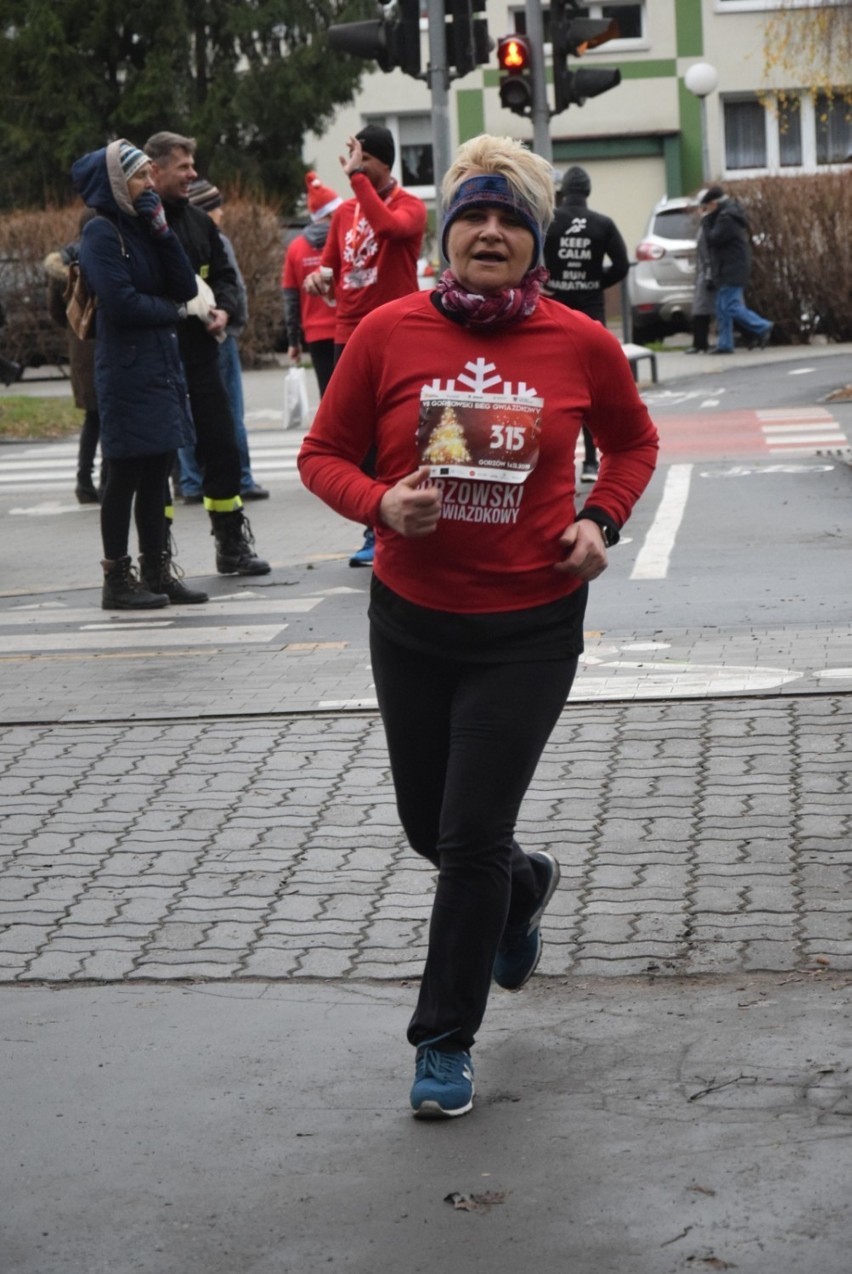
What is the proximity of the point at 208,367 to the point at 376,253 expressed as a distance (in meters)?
1.03

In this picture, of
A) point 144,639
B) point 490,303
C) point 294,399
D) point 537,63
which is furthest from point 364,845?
point 294,399

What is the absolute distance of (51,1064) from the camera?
4.34 metres

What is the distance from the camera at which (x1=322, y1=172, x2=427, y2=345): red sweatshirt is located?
981 centimetres

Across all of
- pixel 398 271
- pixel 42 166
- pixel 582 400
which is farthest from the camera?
pixel 42 166

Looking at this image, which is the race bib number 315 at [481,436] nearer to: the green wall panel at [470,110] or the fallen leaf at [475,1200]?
the fallen leaf at [475,1200]

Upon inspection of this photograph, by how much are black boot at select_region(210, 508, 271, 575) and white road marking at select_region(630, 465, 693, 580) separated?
194cm

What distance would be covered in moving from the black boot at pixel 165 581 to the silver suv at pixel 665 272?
18.0m

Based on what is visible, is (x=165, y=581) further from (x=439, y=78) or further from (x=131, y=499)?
(x=439, y=78)

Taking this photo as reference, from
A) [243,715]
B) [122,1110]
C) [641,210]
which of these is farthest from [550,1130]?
[641,210]

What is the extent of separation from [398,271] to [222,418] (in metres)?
1.15

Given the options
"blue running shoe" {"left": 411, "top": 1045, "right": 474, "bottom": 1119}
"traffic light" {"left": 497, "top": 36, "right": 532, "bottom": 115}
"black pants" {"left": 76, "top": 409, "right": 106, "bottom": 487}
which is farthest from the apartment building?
"blue running shoe" {"left": 411, "top": 1045, "right": 474, "bottom": 1119}

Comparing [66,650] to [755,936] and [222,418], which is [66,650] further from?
[755,936]

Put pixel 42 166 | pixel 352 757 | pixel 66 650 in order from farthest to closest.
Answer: pixel 42 166 < pixel 66 650 < pixel 352 757

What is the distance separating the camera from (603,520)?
4.20 metres
